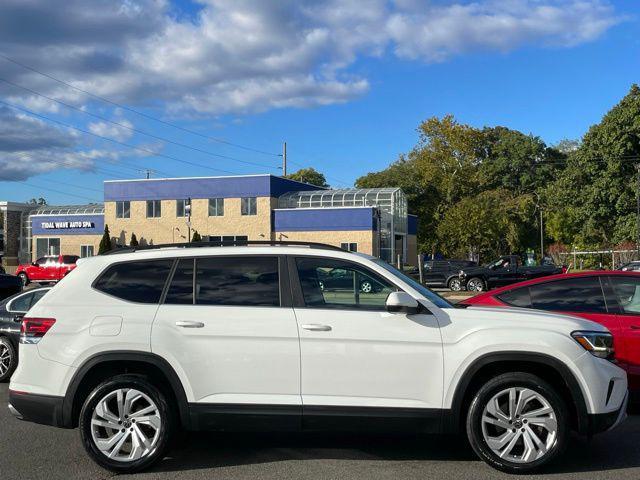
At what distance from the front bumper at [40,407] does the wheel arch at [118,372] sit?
0.05 metres

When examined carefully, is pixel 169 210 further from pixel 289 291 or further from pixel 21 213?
pixel 289 291

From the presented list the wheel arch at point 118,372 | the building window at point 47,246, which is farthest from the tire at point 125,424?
the building window at point 47,246

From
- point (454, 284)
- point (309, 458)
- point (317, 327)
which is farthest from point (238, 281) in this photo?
point (454, 284)

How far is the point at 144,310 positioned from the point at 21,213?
70.1 meters

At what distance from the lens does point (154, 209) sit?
6084cm

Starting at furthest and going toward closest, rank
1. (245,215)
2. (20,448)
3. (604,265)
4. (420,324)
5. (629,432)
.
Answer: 1. (245,215)
2. (604,265)
3. (629,432)
4. (20,448)
5. (420,324)

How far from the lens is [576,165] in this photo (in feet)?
162

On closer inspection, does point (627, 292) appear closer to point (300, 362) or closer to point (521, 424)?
point (521, 424)

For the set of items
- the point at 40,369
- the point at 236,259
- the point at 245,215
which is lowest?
the point at 40,369

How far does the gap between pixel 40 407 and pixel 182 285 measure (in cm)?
148

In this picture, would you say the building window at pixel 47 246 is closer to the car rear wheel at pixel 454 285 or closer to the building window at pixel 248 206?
the building window at pixel 248 206

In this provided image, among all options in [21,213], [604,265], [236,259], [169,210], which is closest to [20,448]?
[236,259]

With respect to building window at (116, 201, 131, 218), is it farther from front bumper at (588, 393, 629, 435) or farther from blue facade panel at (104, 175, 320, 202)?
front bumper at (588, 393, 629, 435)

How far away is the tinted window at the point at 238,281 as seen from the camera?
5172 millimetres
